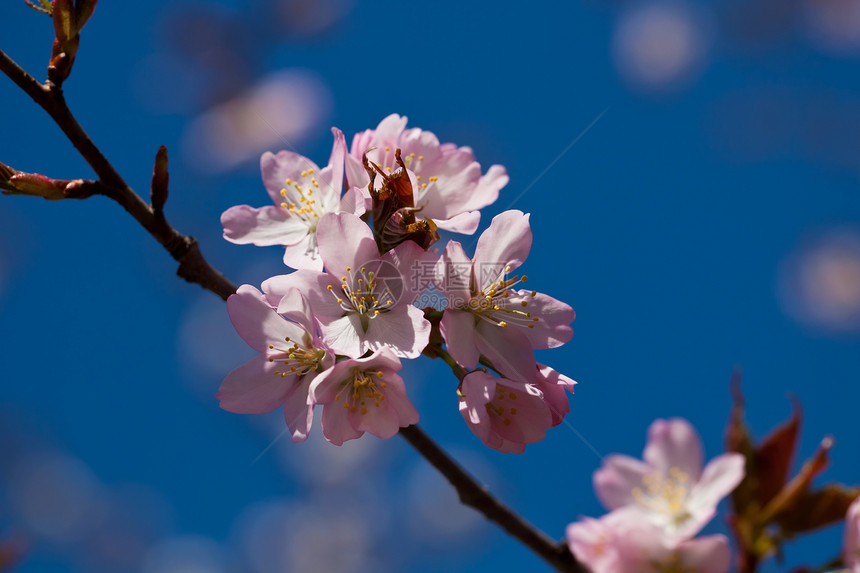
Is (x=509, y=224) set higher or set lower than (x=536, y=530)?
higher

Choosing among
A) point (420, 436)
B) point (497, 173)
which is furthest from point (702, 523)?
point (497, 173)

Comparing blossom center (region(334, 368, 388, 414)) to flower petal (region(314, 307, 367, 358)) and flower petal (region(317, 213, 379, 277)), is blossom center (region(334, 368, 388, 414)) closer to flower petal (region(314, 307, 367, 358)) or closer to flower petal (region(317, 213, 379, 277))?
flower petal (region(314, 307, 367, 358))

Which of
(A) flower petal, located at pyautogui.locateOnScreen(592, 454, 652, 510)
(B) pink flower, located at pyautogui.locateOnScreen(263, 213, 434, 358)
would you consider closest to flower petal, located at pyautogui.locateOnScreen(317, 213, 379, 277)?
(B) pink flower, located at pyautogui.locateOnScreen(263, 213, 434, 358)

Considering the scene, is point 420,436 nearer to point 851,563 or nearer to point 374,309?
point 374,309

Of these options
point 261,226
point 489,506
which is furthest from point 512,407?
point 261,226

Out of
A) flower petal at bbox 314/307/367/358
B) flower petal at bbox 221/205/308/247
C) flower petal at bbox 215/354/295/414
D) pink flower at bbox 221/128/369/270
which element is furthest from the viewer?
flower petal at bbox 221/205/308/247

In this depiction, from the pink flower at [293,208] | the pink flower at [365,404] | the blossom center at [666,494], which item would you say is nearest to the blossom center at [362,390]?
the pink flower at [365,404]

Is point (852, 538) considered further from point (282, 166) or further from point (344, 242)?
point (282, 166)
